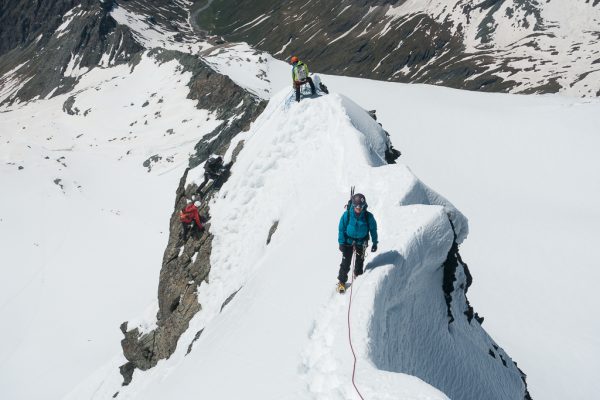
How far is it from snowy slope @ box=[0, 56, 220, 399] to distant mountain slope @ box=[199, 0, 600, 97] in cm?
10280

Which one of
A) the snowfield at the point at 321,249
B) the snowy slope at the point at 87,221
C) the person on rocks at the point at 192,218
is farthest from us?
the snowy slope at the point at 87,221

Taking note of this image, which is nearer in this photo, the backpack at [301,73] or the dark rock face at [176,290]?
the dark rock face at [176,290]

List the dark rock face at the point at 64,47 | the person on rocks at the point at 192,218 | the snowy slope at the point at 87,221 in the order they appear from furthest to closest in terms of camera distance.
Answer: the dark rock face at the point at 64,47 < the snowy slope at the point at 87,221 < the person on rocks at the point at 192,218

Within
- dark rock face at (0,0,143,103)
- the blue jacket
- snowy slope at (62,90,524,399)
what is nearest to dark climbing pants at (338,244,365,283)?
the blue jacket

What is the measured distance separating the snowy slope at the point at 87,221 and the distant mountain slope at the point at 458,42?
103m

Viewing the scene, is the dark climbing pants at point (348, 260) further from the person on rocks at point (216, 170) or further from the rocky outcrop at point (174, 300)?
the person on rocks at point (216, 170)

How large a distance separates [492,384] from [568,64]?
142 m

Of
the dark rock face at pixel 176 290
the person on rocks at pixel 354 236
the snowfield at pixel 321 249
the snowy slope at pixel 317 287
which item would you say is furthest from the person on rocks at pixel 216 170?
the person on rocks at pixel 354 236

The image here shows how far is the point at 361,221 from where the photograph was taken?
973cm

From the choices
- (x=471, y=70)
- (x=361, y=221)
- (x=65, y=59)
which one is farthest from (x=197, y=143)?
(x=471, y=70)

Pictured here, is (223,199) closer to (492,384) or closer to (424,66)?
(492,384)

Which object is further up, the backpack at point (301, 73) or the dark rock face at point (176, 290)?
the backpack at point (301, 73)

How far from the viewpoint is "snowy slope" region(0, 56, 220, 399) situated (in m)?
29.5

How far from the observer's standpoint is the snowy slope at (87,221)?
2945 cm
